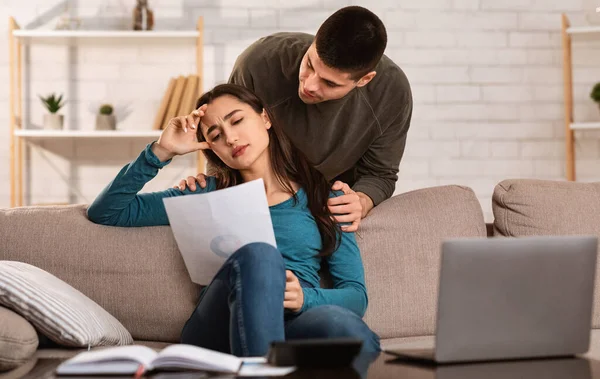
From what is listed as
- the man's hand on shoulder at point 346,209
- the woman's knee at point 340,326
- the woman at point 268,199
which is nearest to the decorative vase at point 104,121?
the woman at point 268,199

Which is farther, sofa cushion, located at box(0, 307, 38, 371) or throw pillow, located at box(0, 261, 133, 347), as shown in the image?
throw pillow, located at box(0, 261, 133, 347)

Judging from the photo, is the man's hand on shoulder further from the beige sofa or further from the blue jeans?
the blue jeans

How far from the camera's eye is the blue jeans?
4.91 ft

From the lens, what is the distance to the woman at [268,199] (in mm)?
1799

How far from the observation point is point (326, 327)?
1660mm

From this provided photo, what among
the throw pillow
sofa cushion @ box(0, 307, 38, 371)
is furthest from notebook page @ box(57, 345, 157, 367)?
the throw pillow

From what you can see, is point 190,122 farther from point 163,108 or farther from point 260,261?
point 163,108

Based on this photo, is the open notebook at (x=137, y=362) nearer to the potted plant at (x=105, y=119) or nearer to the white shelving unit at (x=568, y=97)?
the potted plant at (x=105, y=119)

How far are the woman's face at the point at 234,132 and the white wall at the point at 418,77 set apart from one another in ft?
6.23

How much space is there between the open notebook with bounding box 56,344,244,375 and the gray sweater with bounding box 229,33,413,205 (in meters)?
1.29

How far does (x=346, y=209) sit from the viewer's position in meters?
2.10

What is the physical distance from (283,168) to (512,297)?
971 millimetres

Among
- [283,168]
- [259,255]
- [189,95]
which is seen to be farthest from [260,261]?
[189,95]

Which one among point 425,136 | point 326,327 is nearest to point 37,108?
point 425,136
